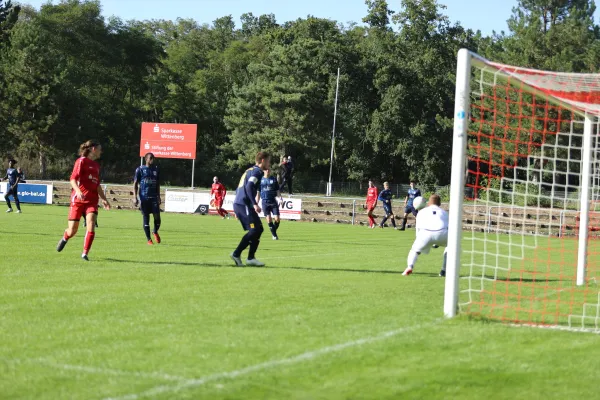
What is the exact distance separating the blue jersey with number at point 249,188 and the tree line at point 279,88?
51.9 m

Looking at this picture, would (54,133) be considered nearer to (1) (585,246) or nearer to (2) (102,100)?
(2) (102,100)

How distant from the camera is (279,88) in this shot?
2741 inches

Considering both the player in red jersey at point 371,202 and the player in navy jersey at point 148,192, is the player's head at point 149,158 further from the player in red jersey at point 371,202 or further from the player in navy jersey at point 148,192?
the player in red jersey at point 371,202

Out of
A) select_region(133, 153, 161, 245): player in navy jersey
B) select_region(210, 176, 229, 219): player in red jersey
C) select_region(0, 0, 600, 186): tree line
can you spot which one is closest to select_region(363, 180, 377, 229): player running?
select_region(210, 176, 229, 219): player in red jersey

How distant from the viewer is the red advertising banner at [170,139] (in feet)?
145

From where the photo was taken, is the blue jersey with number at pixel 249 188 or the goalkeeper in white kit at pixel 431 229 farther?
the blue jersey with number at pixel 249 188

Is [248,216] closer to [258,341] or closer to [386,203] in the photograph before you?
[258,341]

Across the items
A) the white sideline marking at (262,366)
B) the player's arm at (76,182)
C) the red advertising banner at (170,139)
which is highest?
the red advertising banner at (170,139)

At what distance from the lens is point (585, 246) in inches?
527

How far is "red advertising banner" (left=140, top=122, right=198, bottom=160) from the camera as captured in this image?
4425cm

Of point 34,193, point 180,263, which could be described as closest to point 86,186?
point 180,263

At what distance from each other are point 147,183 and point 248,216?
209 inches

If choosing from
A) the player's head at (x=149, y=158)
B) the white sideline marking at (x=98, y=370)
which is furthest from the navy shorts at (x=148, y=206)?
the white sideline marking at (x=98, y=370)

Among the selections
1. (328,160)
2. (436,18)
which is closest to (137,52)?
(328,160)
